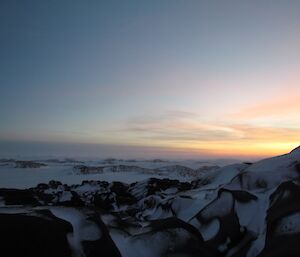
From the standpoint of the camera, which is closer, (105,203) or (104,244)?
(104,244)

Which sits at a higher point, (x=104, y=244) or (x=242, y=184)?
(x=242, y=184)

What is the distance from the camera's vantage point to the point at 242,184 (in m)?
12.5

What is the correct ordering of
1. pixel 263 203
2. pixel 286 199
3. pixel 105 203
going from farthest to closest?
pixel 105 203 < pixel 263 203 < pixel 286 199

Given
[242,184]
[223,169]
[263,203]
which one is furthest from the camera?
[223,169]

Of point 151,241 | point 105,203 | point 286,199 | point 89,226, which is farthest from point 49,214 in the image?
point 105,203

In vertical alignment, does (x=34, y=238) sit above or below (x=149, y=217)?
above

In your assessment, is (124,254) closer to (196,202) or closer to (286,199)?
(286,199)

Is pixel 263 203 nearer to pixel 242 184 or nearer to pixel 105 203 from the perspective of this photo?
pixel 242 184

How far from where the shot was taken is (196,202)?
13.0 meters

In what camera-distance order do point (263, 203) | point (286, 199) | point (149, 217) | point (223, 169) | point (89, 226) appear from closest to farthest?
point (89, 226), point (286, 199), point (263, 203), point (149, 217), point (223, 169)

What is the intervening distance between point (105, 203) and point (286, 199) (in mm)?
16590

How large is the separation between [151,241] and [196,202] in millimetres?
5968

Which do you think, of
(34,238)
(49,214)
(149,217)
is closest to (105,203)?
(149,217)

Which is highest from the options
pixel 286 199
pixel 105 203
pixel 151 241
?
pixel 286 199
